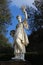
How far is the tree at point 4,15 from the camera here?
2003 centimetres

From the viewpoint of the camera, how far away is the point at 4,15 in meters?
20.1

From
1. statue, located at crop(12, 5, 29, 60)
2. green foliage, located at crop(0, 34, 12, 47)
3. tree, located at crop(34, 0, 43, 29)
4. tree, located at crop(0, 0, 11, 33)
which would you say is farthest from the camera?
tree, located at crop(0, 0, 11, 33)

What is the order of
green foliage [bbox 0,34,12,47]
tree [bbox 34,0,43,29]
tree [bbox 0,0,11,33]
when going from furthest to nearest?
tree [bbox 0,0,11,33] → tree [bbox 34,0,43,29] → green foliage [bbox 0,34,12,47]

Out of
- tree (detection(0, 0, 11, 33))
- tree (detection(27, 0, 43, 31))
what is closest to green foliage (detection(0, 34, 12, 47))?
tree (detection(0, 0, 11, 33))

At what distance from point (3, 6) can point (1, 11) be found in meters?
0.39

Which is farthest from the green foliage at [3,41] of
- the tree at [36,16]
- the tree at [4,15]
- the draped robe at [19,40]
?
the draped robe at [19,40]

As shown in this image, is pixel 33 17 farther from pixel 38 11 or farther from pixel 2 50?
pixel 2 50

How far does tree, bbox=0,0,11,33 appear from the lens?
20.0 metres

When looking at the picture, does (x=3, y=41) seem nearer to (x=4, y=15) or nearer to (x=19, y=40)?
(x=4, y=15)

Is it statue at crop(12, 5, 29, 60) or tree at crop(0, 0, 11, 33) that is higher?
tree at crop(0, 0, 11, 33)

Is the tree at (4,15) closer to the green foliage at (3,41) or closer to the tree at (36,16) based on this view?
the green foliage at (3,41)

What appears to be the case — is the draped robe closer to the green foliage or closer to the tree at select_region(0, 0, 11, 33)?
the green foliage

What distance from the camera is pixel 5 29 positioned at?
20.0 m

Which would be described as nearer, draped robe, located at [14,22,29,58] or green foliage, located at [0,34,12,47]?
draped robe, located at [14,22,29,58]
